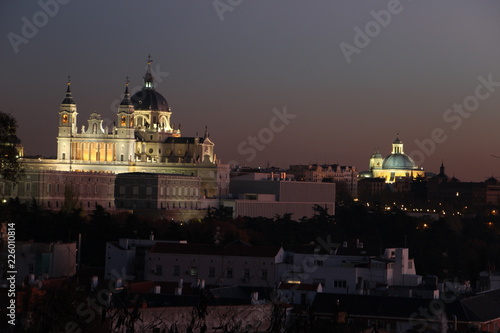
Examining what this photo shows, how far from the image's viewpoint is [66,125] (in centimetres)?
12231

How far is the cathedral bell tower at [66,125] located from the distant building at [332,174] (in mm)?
44603

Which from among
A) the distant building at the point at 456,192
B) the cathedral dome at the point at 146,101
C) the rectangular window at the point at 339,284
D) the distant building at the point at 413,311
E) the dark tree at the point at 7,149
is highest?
the cathedral dome at the point at 146,101

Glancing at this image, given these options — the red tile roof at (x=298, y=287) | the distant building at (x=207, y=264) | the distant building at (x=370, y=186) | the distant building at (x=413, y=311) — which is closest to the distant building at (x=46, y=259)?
the distant building at (x=207, y=264)

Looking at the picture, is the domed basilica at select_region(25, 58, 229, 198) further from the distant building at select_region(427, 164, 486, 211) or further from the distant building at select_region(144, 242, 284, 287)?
the distant building at select_region(144, 242, 284, 287)

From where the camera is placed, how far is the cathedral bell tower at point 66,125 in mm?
122000

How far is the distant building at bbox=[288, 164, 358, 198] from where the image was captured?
548 ft

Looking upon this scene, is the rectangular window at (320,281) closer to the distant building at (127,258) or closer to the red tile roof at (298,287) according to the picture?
the red tile roof at (298,287)

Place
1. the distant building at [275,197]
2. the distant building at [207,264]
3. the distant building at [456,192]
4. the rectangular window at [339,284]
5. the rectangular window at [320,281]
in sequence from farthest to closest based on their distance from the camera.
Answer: the distant building at [456,192], the distant building at [275,197], the distant building at [207,264], the rectangular window at [339,284], the rectangular window at [320,281]

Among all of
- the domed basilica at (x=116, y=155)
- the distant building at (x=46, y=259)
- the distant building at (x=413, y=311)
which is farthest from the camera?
the domed basilica at (x=116, y=155)

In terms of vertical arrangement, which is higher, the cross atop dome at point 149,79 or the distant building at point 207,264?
the cross atop dome at point 149,79

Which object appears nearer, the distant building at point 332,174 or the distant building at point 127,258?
the distant building at point 127,258

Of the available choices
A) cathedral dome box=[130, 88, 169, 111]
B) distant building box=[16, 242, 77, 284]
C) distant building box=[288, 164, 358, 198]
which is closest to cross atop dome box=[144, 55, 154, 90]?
cathedral dome box=[130, 88, 169, 111]

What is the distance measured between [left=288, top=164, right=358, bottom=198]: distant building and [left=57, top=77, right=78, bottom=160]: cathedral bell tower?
4460 centimetres

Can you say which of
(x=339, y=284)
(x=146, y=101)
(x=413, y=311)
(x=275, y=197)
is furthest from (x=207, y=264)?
(x=146, y=101)
